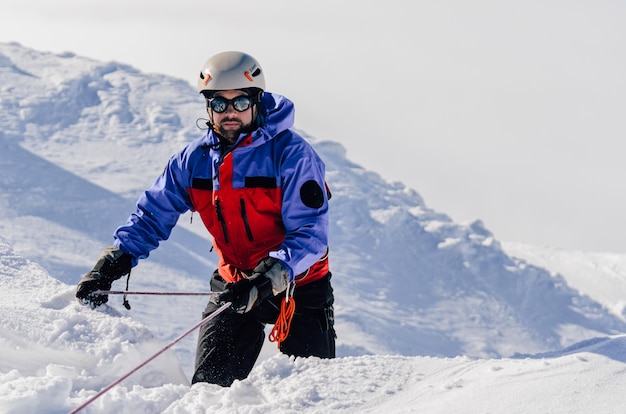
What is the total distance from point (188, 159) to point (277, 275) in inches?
50.0

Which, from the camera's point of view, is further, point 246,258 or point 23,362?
point 246,258

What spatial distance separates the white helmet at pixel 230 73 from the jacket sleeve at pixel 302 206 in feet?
2.00

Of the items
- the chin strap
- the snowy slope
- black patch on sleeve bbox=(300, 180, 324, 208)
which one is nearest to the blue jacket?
black patch on sleeve bbox=(300, 180, 324, 208)

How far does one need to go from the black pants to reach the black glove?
749mm

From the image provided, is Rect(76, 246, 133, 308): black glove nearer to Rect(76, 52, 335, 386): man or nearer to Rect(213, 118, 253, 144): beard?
Rect(76, 52, 335, 386): man

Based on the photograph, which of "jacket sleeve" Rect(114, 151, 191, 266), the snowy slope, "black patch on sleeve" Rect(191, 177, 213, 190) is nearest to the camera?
the snowy slope

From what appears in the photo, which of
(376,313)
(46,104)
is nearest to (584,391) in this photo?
(376,313)

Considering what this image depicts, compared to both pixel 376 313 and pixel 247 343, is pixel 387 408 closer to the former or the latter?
pixel 247 343

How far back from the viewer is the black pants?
252 inches

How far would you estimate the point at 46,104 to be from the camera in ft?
648

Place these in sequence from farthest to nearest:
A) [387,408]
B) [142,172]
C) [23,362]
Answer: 1. [142,172]
2. [23,362]
3. [387,408]

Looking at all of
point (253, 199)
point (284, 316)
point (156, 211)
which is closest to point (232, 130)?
point (253, 199)

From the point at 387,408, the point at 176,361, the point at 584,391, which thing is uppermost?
the point at 584,391

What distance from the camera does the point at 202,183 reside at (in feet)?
20.7
